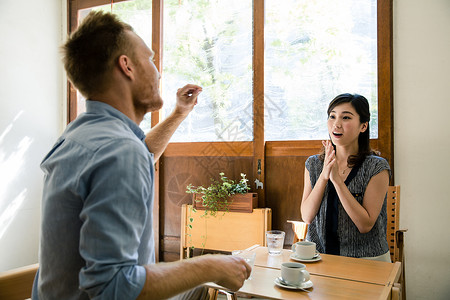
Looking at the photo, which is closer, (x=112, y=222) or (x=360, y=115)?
(x=112, y=222)

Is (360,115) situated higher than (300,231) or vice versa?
(360,115)

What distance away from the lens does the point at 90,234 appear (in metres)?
0.68

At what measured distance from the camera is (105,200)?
0.69 metres

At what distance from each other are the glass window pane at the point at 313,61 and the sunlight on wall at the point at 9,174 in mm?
2398

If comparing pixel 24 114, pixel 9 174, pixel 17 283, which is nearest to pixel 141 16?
pixel 24 114

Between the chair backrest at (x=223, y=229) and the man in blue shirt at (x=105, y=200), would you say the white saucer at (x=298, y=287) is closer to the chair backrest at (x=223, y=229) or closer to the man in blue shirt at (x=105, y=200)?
the man in blue shirt at (x=105, y=200)

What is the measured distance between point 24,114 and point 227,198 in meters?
2.22

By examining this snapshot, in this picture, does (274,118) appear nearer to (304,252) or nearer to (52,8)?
(304,252)

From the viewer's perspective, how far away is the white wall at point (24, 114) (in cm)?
339

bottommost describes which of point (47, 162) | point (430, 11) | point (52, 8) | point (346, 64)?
point (47, 162)

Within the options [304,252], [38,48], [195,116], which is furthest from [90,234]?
[38,48]

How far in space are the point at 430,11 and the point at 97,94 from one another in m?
2.74

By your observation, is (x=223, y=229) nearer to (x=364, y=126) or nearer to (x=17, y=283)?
(x=364, y=126)

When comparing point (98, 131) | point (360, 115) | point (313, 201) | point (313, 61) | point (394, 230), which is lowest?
point (394, 230)
